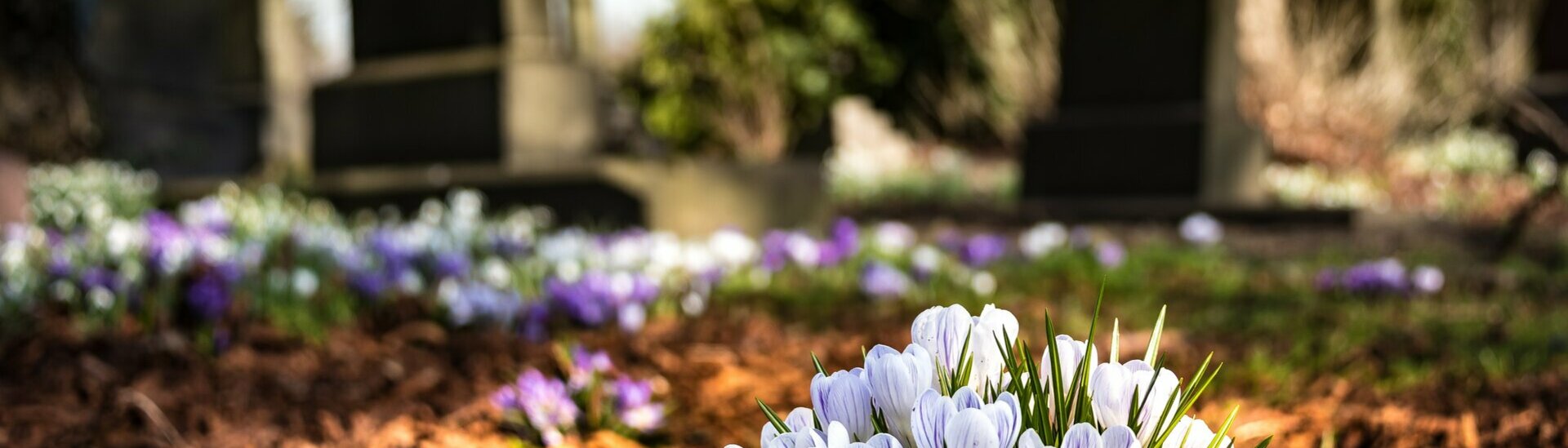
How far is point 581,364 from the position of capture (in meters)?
2.27

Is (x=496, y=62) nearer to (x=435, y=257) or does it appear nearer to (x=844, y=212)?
(x=435, y=257)

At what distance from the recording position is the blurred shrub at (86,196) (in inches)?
234

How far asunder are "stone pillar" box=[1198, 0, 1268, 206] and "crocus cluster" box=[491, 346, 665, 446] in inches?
270

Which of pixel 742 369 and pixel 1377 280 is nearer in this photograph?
pixel 742 369

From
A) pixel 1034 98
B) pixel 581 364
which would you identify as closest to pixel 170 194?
pixel 581 364

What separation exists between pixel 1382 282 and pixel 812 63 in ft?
32.4

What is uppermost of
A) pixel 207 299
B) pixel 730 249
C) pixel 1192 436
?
pixel 1192 436

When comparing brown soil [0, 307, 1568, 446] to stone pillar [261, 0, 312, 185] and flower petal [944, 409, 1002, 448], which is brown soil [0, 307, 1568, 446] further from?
stone pillar [261, 0, 312, 185]

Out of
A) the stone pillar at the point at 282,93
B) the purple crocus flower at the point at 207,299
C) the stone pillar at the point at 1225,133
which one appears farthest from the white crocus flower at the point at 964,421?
the stone pillar at the point at 282,93

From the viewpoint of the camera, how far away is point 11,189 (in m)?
5.00

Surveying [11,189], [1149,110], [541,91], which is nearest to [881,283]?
[541,91]

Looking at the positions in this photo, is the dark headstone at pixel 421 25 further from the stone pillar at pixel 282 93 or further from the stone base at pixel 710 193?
the stone pillar at pixel 282 93

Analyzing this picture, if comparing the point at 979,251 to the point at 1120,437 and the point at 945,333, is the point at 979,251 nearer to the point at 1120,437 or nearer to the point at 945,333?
the point at 945,333

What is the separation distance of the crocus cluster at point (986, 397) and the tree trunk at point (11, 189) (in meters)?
4.73
